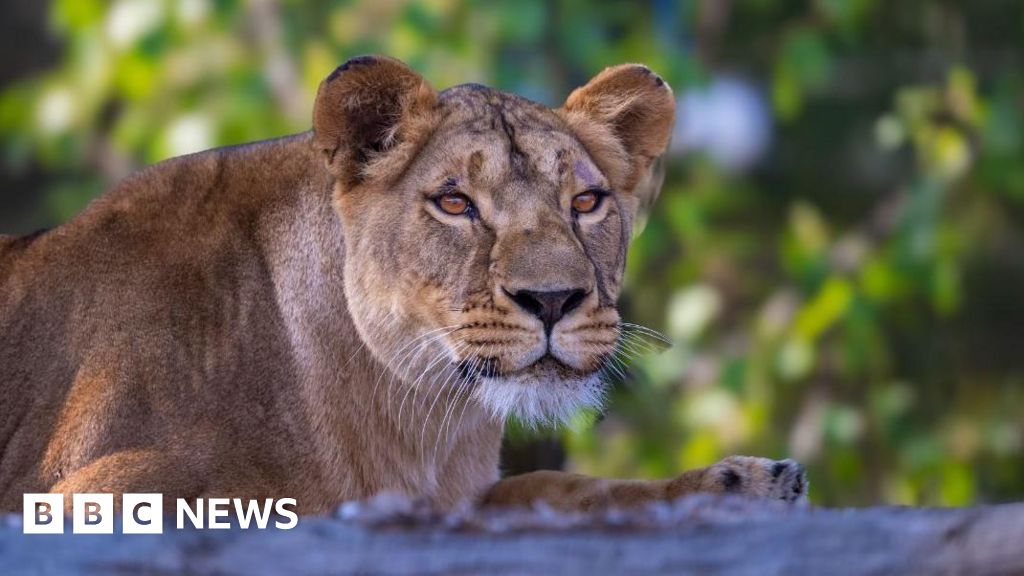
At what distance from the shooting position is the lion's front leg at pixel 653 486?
367cm

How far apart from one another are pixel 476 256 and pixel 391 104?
0.45 metres

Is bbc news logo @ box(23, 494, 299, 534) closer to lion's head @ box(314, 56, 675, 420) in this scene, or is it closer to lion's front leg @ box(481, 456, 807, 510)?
lion's head @ box(314, 56, 675, 420)

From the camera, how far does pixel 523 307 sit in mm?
3531

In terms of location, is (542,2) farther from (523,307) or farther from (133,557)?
(133,557)

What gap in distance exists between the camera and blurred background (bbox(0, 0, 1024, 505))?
24.3 feet

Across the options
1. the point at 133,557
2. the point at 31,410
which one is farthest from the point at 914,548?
the point at 31,410

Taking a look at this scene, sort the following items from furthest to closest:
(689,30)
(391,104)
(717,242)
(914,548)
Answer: (689,30) → (717,242) → (391,104) → (914,548)

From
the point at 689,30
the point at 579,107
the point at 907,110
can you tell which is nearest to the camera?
the point at 579,107

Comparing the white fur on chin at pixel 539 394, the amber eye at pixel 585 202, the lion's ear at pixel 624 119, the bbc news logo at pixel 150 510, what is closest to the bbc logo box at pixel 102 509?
the bbc news logo at pixel 150 510

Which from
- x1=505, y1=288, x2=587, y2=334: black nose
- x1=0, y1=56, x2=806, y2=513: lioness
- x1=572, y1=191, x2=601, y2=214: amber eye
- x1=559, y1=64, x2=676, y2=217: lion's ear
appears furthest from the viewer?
x1=559, y1=64, x2=676, y2=217: lion's ear

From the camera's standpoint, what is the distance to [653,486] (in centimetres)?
389

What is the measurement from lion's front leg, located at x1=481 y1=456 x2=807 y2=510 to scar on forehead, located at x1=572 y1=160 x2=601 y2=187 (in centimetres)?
68

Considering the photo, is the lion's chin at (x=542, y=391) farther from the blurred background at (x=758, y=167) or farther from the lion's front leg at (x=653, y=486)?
the blurred background at (x=758, y=167)

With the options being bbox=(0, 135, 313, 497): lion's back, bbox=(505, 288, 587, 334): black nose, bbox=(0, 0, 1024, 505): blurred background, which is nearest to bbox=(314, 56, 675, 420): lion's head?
bbox=(505, 288, 587, 334): black nose
